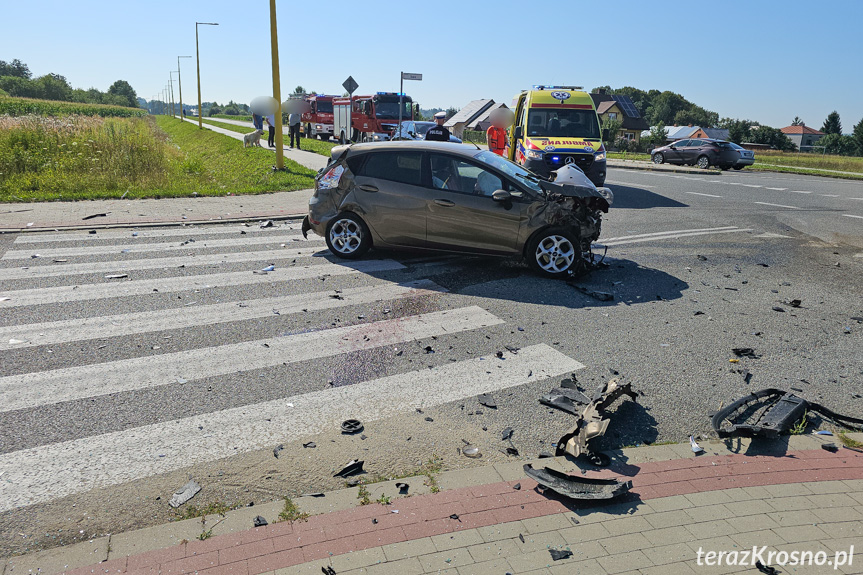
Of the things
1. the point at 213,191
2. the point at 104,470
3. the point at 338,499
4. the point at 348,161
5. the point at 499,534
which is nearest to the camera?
the point at 499,534

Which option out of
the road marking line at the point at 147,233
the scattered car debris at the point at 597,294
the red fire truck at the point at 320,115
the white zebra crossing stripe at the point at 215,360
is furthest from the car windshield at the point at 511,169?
the red fire truck at the point at 320,115

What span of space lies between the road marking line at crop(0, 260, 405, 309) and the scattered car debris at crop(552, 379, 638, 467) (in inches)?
181

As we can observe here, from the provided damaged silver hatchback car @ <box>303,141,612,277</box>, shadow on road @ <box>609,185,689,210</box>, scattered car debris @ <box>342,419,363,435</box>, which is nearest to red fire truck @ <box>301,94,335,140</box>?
shadow on road @ <box>609,185,689,210</box>

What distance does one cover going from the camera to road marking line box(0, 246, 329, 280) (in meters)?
8.12

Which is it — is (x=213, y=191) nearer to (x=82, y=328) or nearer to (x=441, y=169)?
(x=441, y=169)

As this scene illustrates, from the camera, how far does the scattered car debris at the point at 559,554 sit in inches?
121

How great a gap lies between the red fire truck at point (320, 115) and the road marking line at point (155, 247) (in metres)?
32.7

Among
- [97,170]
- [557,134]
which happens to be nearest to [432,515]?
[557,134]

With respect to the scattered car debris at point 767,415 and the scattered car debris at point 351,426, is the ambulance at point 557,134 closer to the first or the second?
the scattered car debris at point 767,415

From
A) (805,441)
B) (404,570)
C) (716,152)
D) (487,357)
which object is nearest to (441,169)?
(487,357)

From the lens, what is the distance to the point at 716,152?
101 feet

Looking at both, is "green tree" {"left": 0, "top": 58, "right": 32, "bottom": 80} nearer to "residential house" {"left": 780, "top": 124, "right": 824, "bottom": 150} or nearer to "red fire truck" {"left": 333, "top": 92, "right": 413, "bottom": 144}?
"red fire truck" {"left": 333, "top": 92, "right": 413, "bottom": 144}

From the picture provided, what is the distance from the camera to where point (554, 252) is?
27.3 ft

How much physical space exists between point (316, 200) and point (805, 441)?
269 inches
